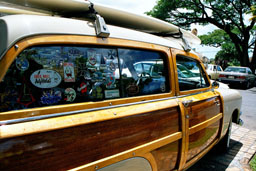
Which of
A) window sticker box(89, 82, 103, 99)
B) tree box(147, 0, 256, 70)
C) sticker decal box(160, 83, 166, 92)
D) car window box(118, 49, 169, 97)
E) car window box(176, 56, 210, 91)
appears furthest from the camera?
tree box(147, 0, 256, 70)

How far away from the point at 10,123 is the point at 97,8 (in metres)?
1.19

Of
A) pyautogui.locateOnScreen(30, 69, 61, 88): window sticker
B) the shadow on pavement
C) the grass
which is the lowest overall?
the grass

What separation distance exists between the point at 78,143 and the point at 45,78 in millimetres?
490

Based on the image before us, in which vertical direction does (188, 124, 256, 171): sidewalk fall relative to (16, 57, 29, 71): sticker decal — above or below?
below

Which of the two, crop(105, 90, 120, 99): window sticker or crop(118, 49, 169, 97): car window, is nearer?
crop(105, 90, 120, 99): window sticker

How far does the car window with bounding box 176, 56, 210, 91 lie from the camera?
244 cm

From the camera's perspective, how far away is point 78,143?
4.44 feet

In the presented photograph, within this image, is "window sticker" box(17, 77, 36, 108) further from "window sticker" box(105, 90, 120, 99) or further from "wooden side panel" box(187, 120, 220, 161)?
"wooden side panel" box(187, 120, 220, 161)

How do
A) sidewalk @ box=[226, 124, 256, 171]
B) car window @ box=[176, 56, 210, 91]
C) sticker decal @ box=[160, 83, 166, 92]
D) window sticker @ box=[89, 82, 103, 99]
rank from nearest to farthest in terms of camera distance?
window sticker @ box=[89, 82, 103, 99] < sticker decal @ box=[160, 83, 166, 92] < car window @ box=[176, 56, 210, 91] < sidewalk @ box=[226, 124, 256, 171]

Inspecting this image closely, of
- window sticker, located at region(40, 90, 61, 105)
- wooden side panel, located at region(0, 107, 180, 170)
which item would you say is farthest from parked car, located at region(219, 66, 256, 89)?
window sticker, located at region(40, 90, 61, 105)

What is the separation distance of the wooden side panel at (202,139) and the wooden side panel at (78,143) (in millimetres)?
627

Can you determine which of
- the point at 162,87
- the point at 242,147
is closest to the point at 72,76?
the point at 162,87

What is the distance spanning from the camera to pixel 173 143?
80.7 inches

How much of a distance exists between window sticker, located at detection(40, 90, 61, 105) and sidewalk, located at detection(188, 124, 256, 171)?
2560 millimetres
